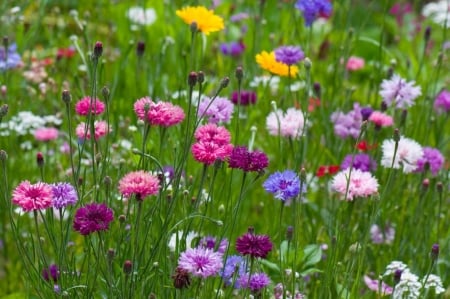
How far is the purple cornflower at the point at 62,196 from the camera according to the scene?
1.43 m

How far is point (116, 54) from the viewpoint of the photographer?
3182mm

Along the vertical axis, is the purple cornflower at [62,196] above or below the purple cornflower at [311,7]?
below

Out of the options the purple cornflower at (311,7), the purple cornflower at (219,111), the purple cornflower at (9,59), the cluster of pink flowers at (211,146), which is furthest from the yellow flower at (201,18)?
the cluster of pink flowers at (211,146)

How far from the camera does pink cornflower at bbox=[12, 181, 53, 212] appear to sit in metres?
1.34

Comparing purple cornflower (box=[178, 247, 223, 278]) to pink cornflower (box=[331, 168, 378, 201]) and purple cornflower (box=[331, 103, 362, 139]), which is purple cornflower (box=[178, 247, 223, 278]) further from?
purple cornflower (box=[331, 103, 362, 139])

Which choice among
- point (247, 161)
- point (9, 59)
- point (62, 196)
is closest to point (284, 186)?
point (247, 161)

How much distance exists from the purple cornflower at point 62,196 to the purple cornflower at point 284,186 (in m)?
0.34

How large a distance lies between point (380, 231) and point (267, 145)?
48 centimetres

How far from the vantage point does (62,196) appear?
1.43m

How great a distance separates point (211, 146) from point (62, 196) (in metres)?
0.25

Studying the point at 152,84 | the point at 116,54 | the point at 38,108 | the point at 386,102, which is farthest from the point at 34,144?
the point at 386,102

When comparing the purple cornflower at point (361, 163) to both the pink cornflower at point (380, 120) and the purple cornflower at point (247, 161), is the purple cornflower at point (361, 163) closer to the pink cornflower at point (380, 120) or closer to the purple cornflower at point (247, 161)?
the pink cornflower at point (380, 120)

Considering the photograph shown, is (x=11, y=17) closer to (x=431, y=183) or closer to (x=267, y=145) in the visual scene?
(x=267, y=145)

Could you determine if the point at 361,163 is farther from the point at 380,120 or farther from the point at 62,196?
the point at 62,196
